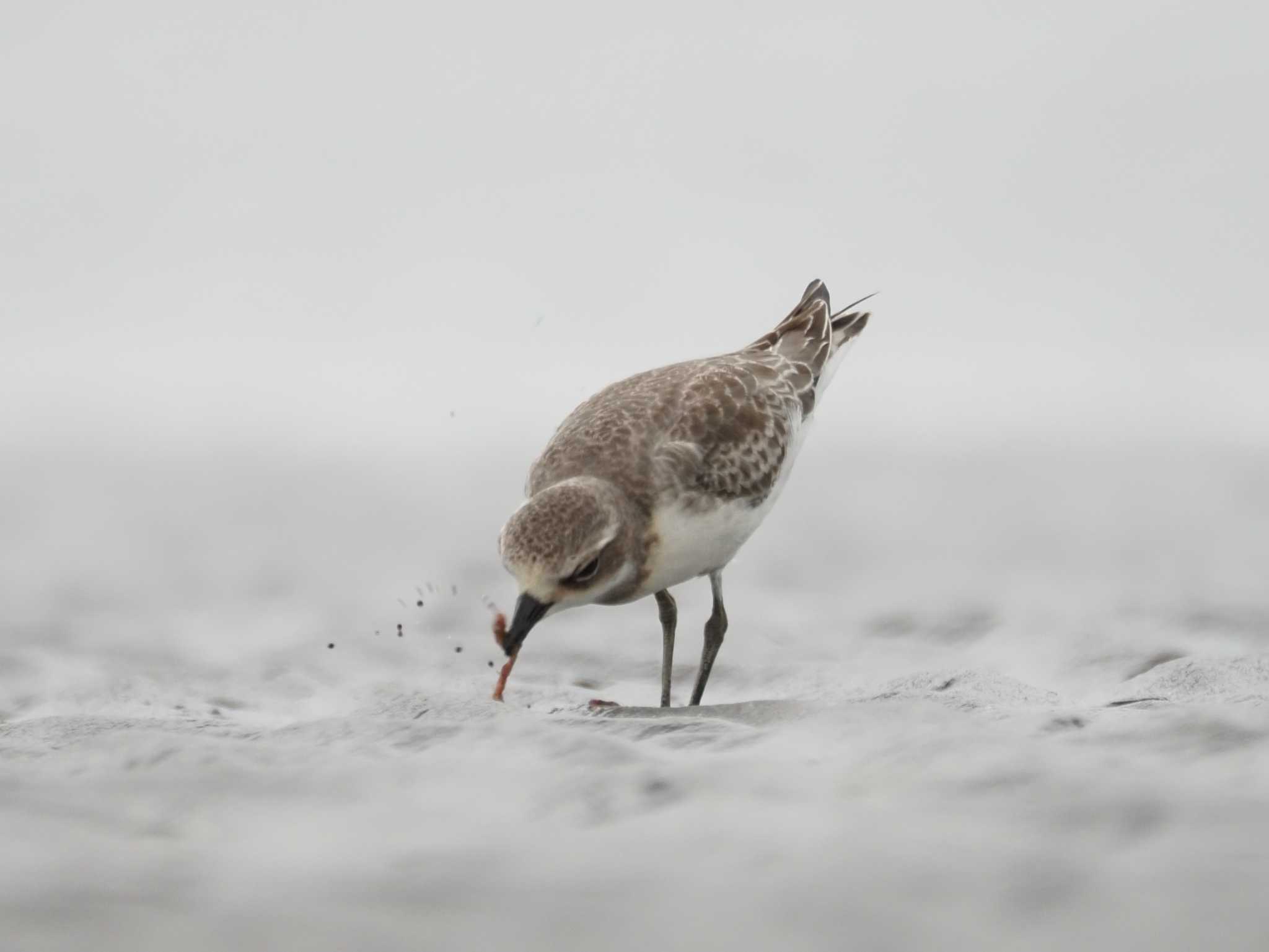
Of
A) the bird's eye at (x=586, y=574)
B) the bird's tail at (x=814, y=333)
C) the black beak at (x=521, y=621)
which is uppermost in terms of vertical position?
the bird's tail at (x=814, y=333)

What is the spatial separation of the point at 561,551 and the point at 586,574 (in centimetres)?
28

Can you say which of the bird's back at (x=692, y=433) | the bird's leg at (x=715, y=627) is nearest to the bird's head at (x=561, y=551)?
the bird's back at (x=692, y=433)

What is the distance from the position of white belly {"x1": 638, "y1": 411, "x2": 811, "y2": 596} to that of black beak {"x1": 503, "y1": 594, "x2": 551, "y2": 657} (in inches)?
36.9

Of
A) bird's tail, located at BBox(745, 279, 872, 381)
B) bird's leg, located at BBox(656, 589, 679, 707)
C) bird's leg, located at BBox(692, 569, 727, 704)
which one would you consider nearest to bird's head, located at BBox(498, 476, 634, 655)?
bird's leg, located at BBox(656, 589, 679, 707)

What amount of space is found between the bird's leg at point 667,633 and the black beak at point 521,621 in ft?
5.30

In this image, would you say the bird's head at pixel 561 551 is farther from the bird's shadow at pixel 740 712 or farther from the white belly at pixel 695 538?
the bird's shadow at pixel 740 712

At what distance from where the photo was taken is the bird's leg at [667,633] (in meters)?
8.40

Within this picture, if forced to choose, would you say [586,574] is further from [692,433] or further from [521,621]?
[692,433]

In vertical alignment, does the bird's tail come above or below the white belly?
above

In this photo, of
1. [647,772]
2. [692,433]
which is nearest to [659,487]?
[692,433]

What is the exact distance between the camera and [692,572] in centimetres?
812

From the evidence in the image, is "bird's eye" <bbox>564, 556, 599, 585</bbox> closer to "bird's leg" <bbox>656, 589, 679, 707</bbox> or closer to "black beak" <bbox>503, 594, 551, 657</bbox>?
"black beak" <bbox>503, 594, 551, 657</bbox>

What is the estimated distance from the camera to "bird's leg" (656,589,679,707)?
27.6 feet

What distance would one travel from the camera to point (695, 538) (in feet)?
25.8
